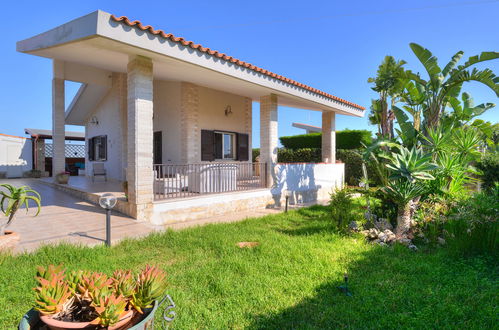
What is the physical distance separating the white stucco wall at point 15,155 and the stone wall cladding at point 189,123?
16508mm

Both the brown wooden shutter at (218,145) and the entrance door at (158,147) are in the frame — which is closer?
the entrance door at (158,147)

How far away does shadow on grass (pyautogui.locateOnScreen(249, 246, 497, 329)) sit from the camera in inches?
109

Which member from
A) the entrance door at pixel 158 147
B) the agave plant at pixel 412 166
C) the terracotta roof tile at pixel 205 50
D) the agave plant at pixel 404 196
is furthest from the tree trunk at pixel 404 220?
the entrance door at pixel 158 147

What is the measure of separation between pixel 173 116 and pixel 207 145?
1.82 m

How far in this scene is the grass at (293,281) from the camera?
2842mm

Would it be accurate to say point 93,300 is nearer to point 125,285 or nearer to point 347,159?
point 125,285

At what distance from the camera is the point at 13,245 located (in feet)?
14.7

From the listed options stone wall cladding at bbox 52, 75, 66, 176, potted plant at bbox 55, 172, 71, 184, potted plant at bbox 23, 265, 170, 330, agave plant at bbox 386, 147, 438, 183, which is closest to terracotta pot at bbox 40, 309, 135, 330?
potted plant at bbox 23, 265, 170, 330

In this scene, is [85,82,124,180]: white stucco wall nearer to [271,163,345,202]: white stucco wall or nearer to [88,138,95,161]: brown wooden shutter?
[88,138,95,161]: brown wooden shutter

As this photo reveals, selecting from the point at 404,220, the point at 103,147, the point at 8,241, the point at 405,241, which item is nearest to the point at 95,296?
the point at 8,241

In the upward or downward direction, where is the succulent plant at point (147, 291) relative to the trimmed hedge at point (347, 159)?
downward

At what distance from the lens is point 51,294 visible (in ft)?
5.30

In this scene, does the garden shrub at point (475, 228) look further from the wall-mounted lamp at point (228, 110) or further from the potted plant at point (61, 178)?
the potted plant at point (61, 178)

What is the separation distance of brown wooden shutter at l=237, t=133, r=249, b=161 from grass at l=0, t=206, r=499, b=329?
7.12 meters
